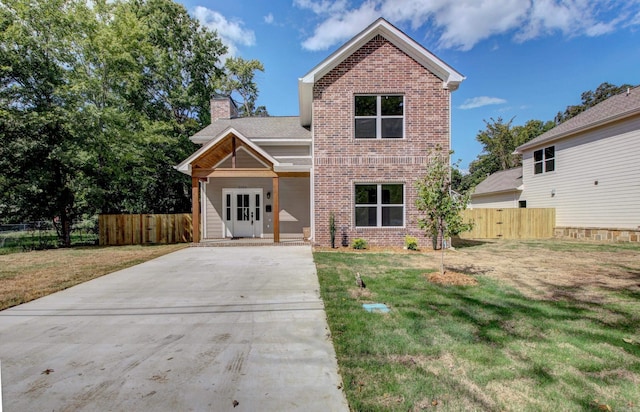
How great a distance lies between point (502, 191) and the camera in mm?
21297

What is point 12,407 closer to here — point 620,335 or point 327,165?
point 620,335

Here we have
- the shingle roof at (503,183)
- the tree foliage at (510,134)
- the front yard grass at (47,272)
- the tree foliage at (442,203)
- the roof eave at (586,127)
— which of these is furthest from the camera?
the tree foliage at (510,134)

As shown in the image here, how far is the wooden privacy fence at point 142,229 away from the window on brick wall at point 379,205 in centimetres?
929

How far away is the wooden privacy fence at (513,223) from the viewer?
54.4 ft

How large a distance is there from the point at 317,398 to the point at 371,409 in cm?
47

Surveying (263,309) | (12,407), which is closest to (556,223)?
(263,309)

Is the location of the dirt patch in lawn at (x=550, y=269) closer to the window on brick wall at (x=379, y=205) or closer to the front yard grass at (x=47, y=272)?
the window on brick wall at (x=379, y=205)

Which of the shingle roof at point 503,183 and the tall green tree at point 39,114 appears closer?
the tall green tree at point 39,114

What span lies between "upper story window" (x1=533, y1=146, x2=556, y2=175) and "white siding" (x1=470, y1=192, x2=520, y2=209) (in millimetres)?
2409

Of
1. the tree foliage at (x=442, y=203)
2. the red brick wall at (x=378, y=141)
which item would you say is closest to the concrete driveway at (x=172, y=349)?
the tree foliage at (x=442, y=203)

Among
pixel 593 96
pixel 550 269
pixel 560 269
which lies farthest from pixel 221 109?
pixel 593 96

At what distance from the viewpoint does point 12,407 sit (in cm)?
242

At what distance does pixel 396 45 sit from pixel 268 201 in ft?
27.7

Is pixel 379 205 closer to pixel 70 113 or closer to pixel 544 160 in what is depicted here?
pixel 544 160
